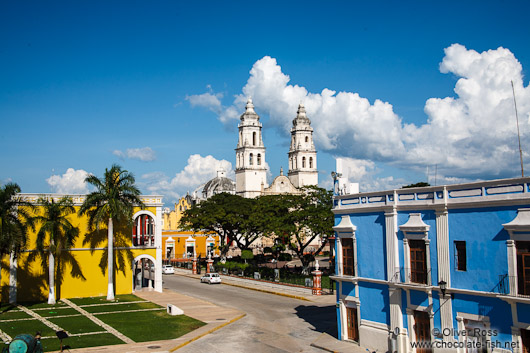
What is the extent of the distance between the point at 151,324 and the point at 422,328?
1384cm

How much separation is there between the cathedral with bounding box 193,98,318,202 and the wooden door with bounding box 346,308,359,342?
231 feet

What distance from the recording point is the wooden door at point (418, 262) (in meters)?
19.2

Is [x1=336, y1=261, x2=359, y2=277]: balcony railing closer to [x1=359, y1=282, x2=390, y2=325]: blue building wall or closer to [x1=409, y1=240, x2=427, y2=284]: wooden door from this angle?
[x1=359, y1=282, x2=390, y2=325]: blue building wall

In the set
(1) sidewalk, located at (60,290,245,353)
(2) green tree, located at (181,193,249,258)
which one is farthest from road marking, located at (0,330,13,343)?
(2) green tree, located at (181,193,249,258)

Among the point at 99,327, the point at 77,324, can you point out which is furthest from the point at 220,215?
the point at 99,327

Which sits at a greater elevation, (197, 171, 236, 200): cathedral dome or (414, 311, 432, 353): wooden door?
(197, 171, 236, 200): cathedral dome

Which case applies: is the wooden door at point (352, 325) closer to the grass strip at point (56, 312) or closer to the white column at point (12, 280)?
the grass strip at point (56, 312)

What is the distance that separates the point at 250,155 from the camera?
95750 millimetres

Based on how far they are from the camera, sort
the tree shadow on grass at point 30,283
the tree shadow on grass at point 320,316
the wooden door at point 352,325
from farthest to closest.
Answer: the tree shadow on grass at point 30,283, the tree shadow on grass at point 320,316, the wooden door at point 352,325

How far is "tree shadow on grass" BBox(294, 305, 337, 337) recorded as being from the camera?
26.0 meters

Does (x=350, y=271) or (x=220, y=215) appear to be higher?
(x=220, y=215)

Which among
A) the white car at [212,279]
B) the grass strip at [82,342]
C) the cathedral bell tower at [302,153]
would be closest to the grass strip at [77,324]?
the grass strip at [82,342]

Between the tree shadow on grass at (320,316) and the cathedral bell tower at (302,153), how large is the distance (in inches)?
2665

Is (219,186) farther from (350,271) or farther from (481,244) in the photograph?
(481,244)
